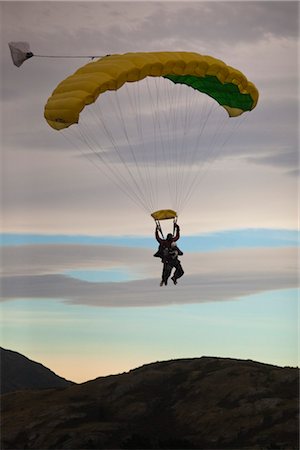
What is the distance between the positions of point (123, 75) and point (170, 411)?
21120 mm

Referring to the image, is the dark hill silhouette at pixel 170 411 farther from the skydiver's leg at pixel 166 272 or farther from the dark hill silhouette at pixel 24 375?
the dark hill silhouette at pixel 24 375

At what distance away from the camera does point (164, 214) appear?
25.7 meters

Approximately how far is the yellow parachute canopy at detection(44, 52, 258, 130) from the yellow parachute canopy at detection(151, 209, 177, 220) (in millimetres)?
4720

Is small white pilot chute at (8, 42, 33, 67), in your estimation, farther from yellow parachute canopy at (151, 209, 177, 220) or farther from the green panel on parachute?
yellow parachute canopy at (151, 209, 177, 220)

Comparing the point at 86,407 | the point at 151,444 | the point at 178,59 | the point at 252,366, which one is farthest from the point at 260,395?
the point at 178,59

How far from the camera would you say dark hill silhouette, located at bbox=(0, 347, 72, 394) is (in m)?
74.8

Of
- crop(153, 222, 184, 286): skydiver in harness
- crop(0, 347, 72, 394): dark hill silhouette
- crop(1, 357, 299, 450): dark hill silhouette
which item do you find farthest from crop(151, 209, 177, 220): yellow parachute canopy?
crop(0, 347, 72, 394): dark hill silhouette

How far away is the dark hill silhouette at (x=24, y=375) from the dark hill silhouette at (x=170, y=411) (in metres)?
31.9

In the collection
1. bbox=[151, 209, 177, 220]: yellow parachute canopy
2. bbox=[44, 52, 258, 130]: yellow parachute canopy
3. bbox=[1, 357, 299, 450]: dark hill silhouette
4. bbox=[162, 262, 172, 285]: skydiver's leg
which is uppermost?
bbox=[44, 52, 258, 130]: yellow parachute canopy

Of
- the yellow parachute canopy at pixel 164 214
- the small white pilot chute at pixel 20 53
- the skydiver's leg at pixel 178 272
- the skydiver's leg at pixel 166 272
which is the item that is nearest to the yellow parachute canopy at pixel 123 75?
the small white pilot chute at pixel 20 53

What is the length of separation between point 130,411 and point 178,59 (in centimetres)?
2133

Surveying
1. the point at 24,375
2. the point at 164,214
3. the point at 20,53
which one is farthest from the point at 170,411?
the point at 24,375

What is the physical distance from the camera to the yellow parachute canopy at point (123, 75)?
22.0 meters

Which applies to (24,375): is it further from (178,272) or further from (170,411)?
(178,272)
